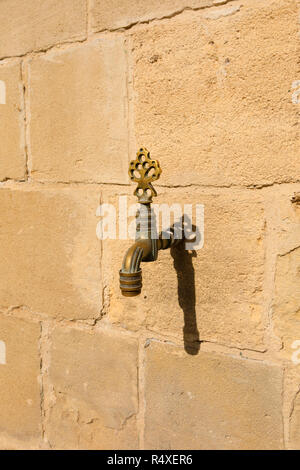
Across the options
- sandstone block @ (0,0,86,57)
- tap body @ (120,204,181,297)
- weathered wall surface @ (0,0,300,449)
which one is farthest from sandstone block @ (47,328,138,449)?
sandstone block @ (0,0,86,57)

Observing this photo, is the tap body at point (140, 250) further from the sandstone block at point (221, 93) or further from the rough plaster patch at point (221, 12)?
the rough plaster patch at point (221, 12)

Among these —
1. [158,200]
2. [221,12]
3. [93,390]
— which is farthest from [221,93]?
[93,390]

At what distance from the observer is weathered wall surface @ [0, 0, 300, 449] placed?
3.16 ft

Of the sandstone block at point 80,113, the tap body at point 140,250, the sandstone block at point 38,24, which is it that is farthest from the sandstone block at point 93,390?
the sandstone block at point 38,24

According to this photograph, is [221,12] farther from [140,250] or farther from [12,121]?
[12,121]

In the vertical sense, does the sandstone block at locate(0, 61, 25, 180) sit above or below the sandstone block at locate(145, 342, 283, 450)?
above

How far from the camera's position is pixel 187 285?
3.54 feet

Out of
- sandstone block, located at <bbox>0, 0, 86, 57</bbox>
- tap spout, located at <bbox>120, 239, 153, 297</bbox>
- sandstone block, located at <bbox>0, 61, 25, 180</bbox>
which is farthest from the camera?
sandstone block, located at <bbox>0, 61, 25, 180</bbox>

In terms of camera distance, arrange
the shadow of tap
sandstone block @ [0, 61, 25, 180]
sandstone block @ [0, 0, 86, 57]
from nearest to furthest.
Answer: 1. the shadow of tap
2. sandstone block @ [0, 0, 86, 57]
3. sandstone block @ [0, 61, 25, 180]

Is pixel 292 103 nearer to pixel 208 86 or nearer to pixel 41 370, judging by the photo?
pixel 208 86

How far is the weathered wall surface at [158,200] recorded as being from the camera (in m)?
0.96

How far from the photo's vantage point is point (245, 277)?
39.6 inches

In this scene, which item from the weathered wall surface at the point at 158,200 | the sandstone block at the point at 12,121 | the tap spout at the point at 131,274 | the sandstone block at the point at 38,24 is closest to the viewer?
the tap spout at the point at 131,274

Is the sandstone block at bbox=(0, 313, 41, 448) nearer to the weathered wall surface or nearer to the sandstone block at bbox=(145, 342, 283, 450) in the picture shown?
the weathered wall surface
